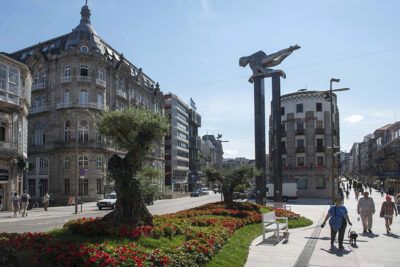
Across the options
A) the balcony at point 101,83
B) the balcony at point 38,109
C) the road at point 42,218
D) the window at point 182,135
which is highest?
the balcony at point 101,83

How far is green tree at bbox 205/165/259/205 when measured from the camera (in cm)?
2430

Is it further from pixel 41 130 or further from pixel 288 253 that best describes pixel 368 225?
pixel 41 130

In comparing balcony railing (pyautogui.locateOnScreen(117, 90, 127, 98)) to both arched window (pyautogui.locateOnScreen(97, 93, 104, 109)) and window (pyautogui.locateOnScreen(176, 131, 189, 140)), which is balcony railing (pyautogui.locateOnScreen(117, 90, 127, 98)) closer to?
arched window (pyautogui.locateOnScreen(97, 93, 104, 109))

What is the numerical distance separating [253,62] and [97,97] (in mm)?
24186

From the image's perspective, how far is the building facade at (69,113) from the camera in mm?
53125

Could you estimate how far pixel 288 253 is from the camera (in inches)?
467

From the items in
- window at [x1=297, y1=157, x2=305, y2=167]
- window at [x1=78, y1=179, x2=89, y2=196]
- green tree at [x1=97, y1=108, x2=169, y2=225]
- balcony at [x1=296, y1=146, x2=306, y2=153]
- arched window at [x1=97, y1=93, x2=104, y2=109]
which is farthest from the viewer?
window at [x1=297, y1=157, x2=305, y2=167]

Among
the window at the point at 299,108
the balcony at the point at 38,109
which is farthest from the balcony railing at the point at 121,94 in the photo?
the window at the point at 299,108

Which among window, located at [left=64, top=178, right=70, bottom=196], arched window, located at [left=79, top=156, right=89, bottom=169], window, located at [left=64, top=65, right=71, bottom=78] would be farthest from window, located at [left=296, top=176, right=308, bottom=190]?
window, located at [left=64, top=65, right=71, bottom=78]

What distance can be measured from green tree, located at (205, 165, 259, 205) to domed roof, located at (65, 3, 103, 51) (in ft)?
119

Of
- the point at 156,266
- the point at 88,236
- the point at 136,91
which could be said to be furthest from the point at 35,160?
the point at 156,266

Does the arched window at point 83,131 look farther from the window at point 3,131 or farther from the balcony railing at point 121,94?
the window at point 3,131

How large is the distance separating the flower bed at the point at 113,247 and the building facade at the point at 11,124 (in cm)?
2417

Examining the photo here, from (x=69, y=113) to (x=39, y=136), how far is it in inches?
264
